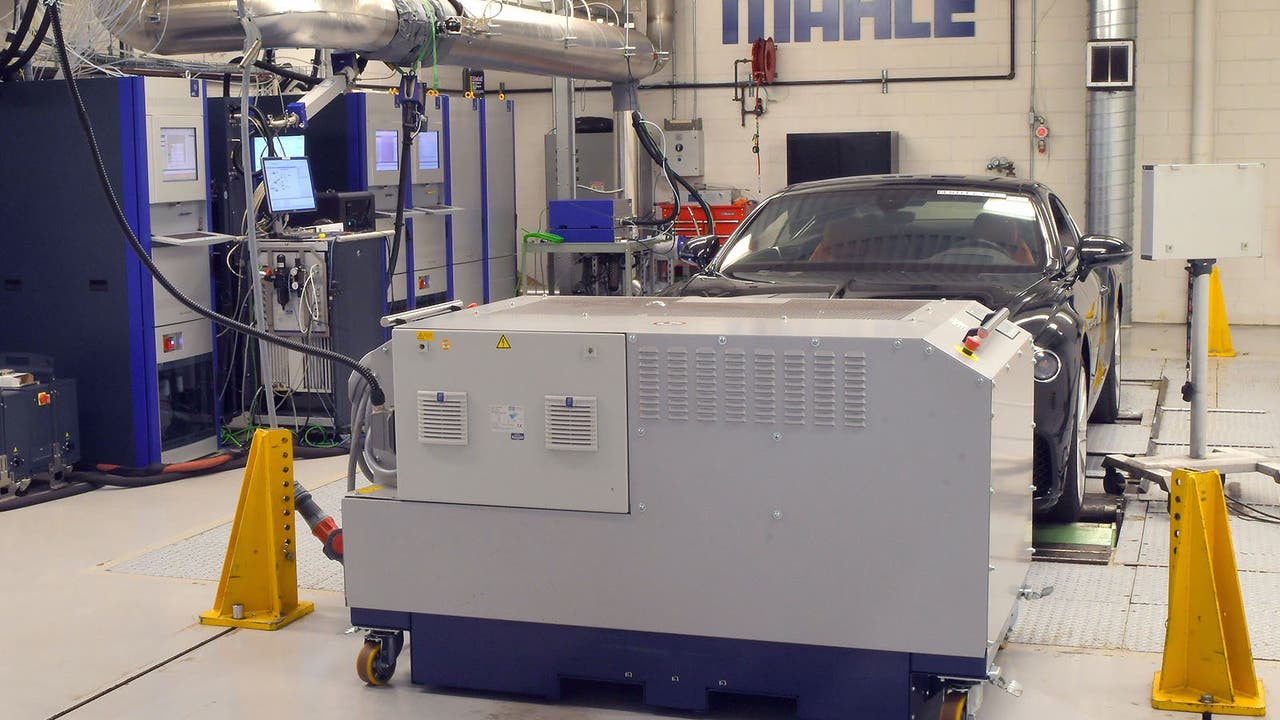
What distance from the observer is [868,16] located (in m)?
12.8

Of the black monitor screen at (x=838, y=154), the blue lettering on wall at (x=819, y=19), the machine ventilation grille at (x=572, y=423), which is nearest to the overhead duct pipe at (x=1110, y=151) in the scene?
the black monitor screen at (x=838, y=154)

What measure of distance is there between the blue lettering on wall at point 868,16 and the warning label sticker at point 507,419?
1011 cm

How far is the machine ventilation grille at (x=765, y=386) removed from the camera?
10.7 feet

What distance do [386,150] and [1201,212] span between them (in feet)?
17.3

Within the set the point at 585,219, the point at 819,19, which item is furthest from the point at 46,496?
the point at 819,19

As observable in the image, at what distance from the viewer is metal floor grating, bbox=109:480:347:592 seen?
16.1 feet

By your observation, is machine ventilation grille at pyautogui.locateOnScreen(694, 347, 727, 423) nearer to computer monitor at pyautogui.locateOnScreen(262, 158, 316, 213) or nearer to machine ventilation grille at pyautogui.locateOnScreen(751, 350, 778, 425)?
machine ventilation grille at pyautogui.locateOnScreen(751, 350, 778, 425)

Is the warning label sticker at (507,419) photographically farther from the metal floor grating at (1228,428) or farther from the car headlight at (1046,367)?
the metal floor grating at (1228,428)

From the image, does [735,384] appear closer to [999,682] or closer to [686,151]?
[999,682]

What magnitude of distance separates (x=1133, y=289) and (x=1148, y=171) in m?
7.32

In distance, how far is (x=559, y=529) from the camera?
137 inches

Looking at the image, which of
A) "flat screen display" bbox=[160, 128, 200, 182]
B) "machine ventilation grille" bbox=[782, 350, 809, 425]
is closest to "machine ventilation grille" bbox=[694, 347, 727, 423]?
"machine ventilation grille" bbox=[782, 350, 809, 425]

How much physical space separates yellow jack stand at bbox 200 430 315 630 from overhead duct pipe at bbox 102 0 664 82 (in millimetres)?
3295

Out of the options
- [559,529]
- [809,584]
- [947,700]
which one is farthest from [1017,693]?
[559,529]
